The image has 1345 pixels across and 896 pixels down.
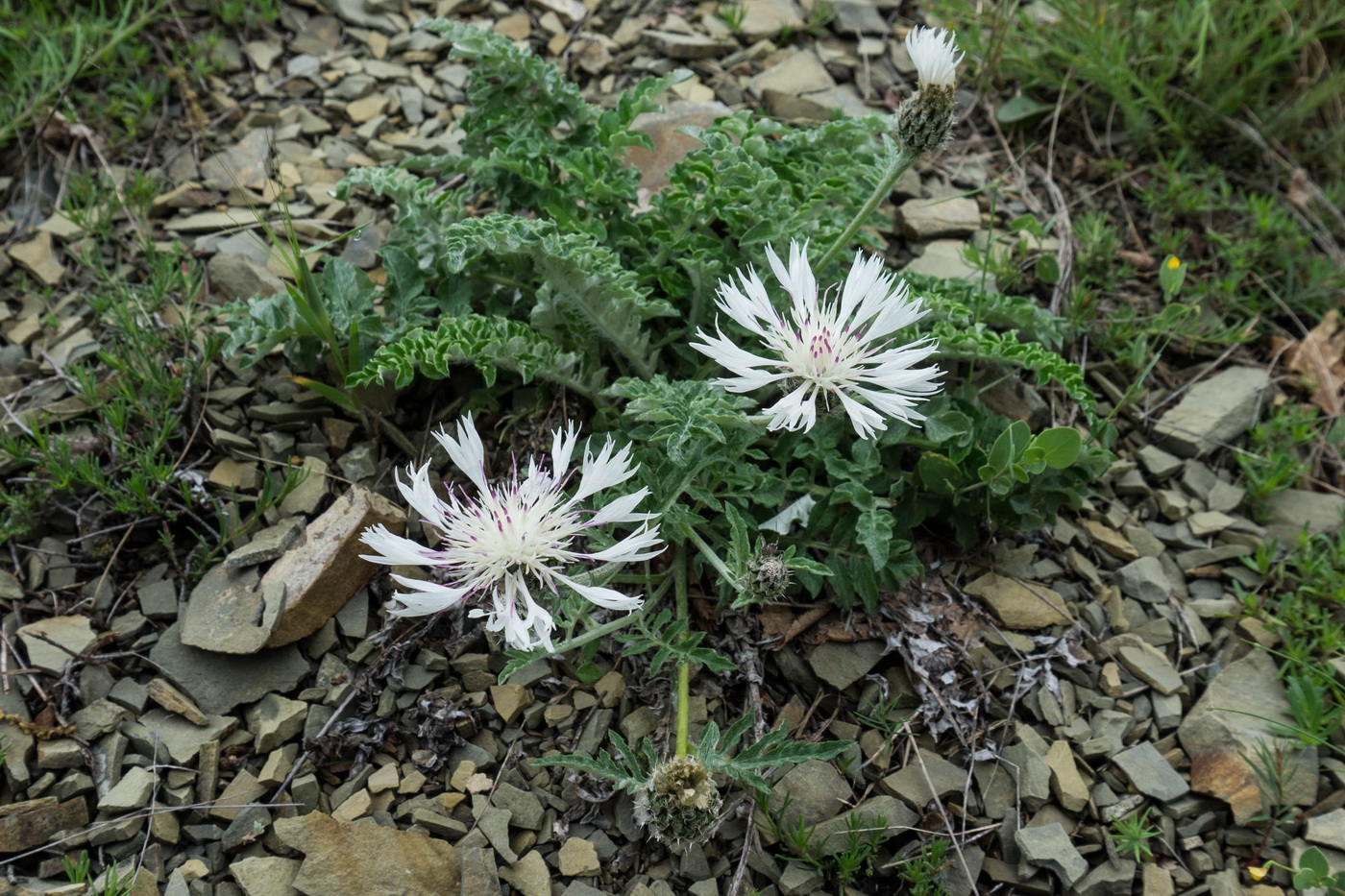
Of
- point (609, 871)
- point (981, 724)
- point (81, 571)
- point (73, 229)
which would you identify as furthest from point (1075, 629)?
point (73, 229)

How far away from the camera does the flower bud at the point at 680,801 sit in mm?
2027

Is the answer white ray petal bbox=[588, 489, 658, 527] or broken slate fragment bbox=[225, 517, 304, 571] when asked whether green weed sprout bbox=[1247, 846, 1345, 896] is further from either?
broken slate fragment bbox=[225, 517, 304, 571]

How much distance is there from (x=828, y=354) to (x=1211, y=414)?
166 centimetres

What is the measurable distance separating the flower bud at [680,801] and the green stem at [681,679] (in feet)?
0.25

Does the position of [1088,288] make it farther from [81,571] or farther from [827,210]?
[81,571]

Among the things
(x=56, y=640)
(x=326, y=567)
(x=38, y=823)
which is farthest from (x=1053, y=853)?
(x=56, y=640)

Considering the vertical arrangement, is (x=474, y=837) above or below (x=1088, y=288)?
below

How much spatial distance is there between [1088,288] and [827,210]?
3.42 ft

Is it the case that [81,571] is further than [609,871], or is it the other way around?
[81,571]

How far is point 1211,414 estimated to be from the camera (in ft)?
11.0

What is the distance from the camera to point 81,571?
2.79m

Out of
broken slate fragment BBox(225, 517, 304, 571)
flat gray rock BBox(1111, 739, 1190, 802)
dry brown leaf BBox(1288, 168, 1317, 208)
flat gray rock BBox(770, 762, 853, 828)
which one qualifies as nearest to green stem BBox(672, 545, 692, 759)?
flat gray rock BBox(770, 762, 853, 828)

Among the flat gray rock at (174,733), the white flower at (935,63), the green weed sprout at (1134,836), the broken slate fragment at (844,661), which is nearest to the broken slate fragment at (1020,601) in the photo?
the broken slate fragment at (844,661)

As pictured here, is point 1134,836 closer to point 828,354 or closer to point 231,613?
point 828,354
